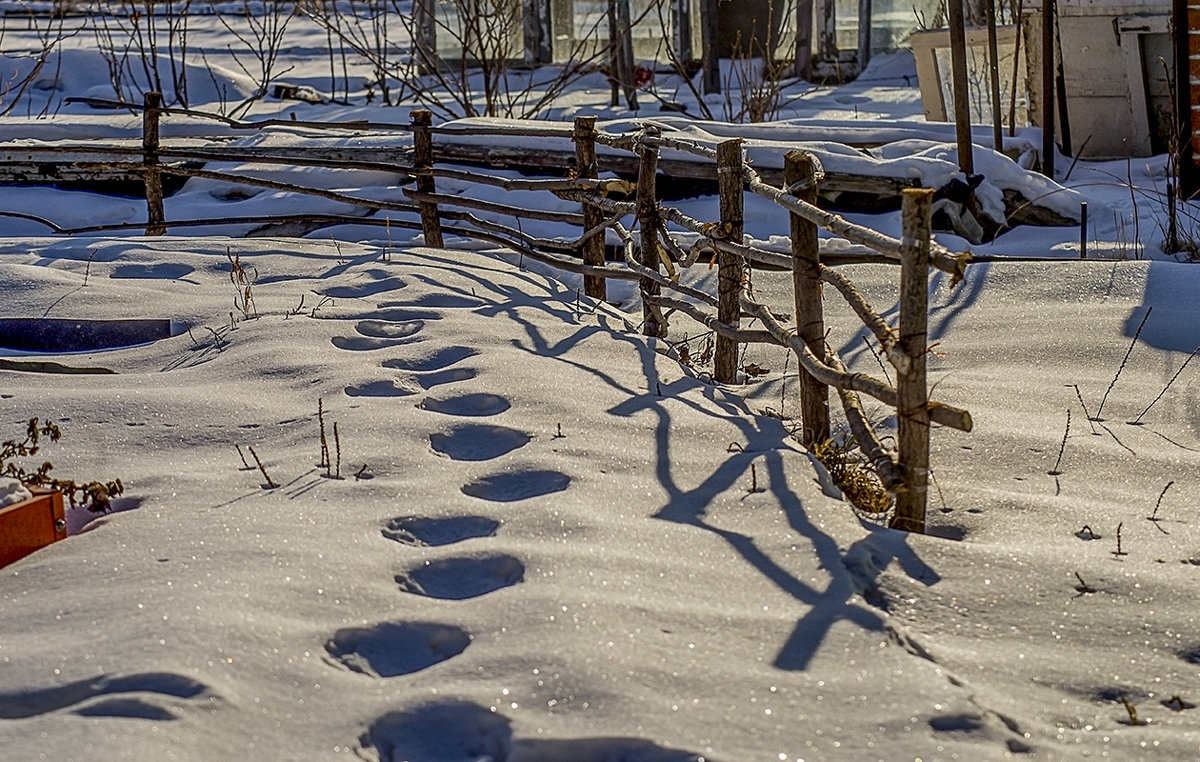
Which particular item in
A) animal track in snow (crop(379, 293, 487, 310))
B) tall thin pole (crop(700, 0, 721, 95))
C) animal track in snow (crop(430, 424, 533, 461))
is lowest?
animal track in snow (crop(430, 424, 533, 461))

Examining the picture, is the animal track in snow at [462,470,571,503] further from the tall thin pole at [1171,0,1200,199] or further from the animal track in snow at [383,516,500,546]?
the tall thin pole at [1171,0,1200,199]

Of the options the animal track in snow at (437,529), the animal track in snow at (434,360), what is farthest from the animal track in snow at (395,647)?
the animal track in snow at (434,360)

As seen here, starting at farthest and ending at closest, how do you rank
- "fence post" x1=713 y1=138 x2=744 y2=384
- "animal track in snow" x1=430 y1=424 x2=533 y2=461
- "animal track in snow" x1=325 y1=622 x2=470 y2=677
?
1. "fence post" x1=713 y1=138 x2=744 y2=384
2. "animal track in snow" x1=430 y1=424 x2=533 y2=461
3. "animal track in snow" x1=325 y1=622 x2=470 y2=677

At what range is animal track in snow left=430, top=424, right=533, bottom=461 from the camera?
298 centimetres

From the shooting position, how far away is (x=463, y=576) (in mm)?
2279

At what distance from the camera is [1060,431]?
3609 mm

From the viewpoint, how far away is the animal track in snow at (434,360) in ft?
12.6

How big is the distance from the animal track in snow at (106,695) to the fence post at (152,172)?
19.1 ft

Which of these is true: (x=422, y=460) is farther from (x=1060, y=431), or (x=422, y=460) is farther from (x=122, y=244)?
(x=122, y=244)

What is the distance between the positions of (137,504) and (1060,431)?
2.66 meters

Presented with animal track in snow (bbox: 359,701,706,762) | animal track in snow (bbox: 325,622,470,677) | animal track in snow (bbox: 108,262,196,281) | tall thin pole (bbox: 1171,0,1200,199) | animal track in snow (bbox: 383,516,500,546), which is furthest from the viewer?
tall thin pole (bbox: 1171,0,1200,199)

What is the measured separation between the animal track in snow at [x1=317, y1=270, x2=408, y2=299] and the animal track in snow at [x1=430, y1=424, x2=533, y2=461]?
2083mm

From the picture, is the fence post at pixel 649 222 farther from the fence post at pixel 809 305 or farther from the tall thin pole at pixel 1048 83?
the tall thin pole at pixel 1048 83

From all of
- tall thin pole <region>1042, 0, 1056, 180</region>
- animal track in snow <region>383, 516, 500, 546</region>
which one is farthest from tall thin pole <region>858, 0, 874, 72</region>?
animal track in snow <region>383, 516, 500, 546</region>
